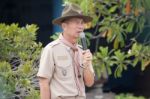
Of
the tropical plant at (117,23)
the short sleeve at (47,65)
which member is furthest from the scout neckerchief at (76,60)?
the tropical plant at (117,23)

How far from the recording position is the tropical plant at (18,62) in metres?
5.30

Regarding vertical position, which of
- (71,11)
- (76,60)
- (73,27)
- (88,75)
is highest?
(71,11)

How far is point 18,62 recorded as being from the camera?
562 cm

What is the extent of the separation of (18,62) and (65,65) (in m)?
1.47

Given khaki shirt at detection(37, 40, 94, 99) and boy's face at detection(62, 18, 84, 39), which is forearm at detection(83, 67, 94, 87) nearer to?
khaki shirt at detection(37, 40, 94, 99)

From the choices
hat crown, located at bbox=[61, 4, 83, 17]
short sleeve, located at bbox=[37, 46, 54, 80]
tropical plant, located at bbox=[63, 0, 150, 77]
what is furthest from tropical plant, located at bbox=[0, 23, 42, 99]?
hat crown, located at bbox=[61, 4, 83, 17]

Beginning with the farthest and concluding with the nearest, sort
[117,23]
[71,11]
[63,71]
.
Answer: [117,23], [71,11], [63,71]

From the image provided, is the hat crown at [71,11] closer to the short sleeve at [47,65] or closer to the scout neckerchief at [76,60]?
the scout neckerchief at [76,60]

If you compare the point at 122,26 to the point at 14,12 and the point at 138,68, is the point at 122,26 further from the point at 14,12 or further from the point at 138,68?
the point at 14,12

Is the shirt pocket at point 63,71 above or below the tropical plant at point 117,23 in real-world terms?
below

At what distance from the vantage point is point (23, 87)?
538 cm

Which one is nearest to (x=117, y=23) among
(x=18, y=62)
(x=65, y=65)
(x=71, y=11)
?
(x=18, y=62)

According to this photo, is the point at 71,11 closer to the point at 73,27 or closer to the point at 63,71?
the point at 73,27

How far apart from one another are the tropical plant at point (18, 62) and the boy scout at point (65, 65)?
1001 millimetres
